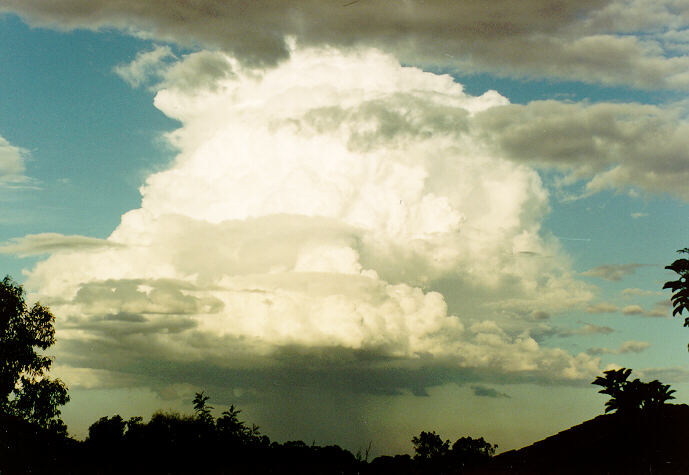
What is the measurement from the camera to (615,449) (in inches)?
1139

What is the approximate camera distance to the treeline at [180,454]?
35625mm

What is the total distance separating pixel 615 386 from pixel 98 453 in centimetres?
3290

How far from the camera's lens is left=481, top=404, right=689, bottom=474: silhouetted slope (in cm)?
2681

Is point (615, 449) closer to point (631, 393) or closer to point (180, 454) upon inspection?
point (631, 393)

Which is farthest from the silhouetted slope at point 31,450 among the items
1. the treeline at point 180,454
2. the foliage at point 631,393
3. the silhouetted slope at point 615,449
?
the foliage at point 631,393

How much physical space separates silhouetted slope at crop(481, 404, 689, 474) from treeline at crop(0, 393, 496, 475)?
277 cm

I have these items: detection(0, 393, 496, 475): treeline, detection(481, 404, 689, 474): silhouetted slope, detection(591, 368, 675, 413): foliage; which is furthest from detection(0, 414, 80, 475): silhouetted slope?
detection(591, 368, 675, 413): foliage

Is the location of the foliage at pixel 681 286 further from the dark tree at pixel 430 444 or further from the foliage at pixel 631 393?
the dark tree at pixel 430 444

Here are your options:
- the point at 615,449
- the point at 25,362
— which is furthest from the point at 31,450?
the point at 615,449

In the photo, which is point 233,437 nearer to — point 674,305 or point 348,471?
point 348,471

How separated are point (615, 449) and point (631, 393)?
7.21 meters

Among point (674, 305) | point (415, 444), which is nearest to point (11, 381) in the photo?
point (674, 305)

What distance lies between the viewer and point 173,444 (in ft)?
203

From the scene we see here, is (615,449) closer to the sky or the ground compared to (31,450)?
closer to the sky
